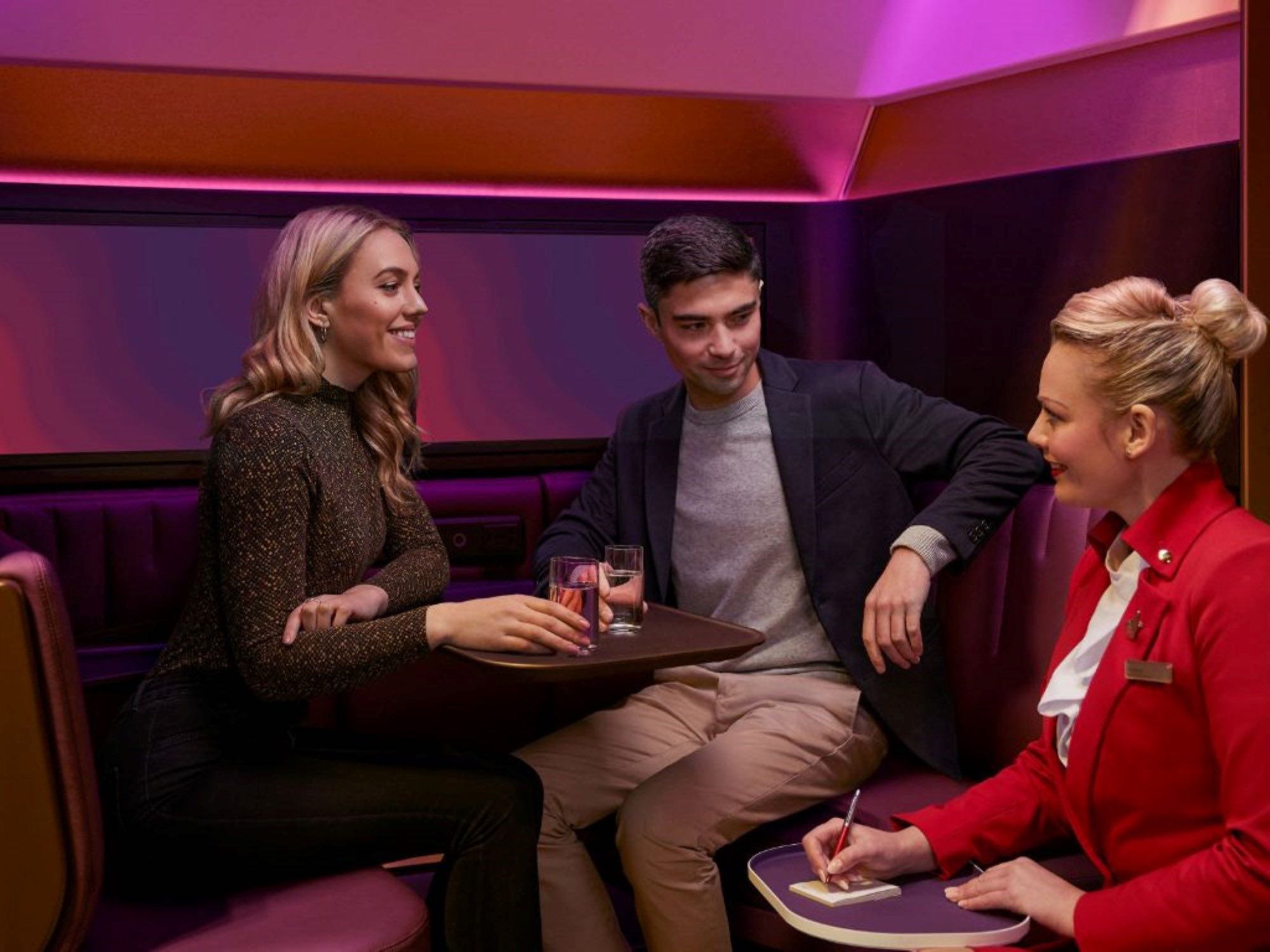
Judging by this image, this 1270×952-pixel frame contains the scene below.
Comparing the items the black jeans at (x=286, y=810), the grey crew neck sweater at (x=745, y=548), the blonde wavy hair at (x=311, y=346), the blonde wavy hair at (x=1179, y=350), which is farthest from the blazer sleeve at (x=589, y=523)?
the blonde wavy hair at (x=1179, y=350)

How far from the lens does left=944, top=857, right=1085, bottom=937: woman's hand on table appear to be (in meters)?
1.72

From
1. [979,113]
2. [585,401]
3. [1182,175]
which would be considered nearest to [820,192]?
[979,113]

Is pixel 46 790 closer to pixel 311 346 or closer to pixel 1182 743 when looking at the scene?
pixel 311 346

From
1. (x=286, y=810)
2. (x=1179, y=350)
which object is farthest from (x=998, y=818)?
(x=286, y=810)

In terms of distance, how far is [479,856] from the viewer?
230 centimetres

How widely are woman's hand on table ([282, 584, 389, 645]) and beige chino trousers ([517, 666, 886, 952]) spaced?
58cm

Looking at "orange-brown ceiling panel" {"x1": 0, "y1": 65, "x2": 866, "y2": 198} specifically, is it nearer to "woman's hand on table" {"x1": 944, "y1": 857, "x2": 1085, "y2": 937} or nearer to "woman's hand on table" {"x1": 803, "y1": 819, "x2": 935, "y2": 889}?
"woman's hand on table" {"x1": 803, "y1": 819, "x2": 935, "y2": 889}

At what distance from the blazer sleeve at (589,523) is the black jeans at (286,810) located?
0.63m

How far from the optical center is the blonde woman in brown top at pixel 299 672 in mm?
2205

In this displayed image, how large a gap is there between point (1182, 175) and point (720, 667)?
53.7 inches

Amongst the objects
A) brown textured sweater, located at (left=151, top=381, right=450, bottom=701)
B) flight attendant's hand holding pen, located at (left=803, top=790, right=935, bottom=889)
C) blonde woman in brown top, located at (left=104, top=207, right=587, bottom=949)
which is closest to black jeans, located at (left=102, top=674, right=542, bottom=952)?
blonde woman in brown top, located at (left=104, top=207, right=587, bottom=949)

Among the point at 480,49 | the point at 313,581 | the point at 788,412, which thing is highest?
the point at 480,49

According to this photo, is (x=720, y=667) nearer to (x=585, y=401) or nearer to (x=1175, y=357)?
(x=585, y=401)

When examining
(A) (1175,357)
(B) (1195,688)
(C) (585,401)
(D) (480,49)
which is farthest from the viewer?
(C) (585,401)
